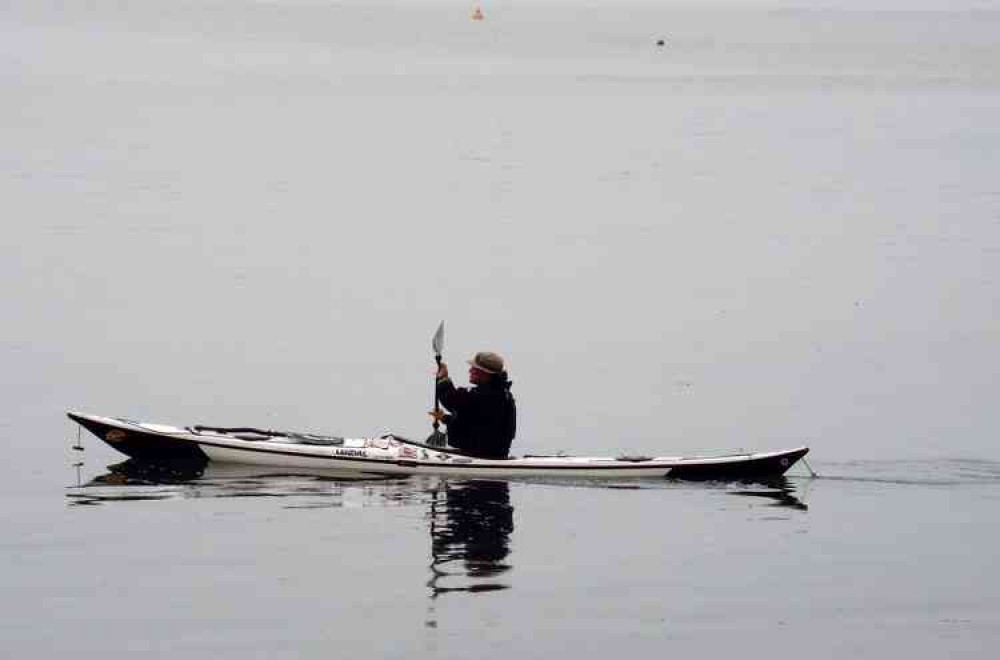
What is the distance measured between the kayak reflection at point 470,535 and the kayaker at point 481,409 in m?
0.39

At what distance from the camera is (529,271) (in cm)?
3450

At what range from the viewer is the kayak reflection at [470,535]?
48.9 feet

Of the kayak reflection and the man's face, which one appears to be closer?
the kayak reflection

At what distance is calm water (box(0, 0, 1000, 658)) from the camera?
47.2 ft

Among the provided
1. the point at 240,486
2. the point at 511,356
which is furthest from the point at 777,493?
the point at 511,356

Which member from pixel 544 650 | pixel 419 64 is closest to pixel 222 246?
pixel 544 650

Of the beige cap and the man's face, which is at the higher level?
the beige cap

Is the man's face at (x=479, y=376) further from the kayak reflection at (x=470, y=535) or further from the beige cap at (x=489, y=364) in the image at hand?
the kayak reflection at (x=470, y=535)

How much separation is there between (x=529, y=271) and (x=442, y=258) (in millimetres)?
2119

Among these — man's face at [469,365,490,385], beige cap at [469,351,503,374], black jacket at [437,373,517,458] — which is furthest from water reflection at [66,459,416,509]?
beige cap at [469,351,503,374]

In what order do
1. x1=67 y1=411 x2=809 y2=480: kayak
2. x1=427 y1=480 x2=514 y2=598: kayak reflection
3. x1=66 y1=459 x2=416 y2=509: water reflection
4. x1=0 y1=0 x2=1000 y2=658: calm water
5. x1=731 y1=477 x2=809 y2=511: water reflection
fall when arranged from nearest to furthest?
1. x1=0 y1=0 x2=1000 y2=658: calm water
2. x1=427 y1=480 x2=514 y2=598: kayak reflection
3. x1=66 y1=459 x2=416 y2=509: water reflection
4. x1=731 y1=477 x2=809 y2=511: water reflection
5. x1=67 y1=411 x2=809 y2=480: kayak

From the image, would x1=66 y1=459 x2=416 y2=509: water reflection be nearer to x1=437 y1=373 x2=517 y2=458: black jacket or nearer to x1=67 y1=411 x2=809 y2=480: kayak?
x1=67 y1=411 x2=809 y2=480: kayak

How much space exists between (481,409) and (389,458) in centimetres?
111

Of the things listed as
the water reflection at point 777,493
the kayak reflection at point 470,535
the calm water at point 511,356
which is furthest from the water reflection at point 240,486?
the water reflection at point 777,493
